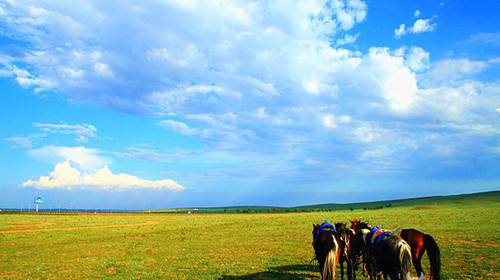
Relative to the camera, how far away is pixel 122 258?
20969 mm

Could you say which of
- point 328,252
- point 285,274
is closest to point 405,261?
point 328,252

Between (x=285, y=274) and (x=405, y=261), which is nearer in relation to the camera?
(x=405, y=261)

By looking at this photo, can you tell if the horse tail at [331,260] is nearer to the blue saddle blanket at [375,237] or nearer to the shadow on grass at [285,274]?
the blue saddle blanket at [375,237]

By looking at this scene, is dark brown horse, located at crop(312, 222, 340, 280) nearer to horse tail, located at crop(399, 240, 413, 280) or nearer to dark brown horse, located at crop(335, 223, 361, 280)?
dark brown horse, located at crop(335, 223, 361, 280)

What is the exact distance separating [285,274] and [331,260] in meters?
3.77

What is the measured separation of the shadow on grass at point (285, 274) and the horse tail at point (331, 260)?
8.85ft

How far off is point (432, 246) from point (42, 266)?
21557mm

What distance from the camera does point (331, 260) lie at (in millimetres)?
11898

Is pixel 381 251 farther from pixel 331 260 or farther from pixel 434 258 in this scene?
pixel 434 258

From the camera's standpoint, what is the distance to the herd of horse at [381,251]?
34.2 feet

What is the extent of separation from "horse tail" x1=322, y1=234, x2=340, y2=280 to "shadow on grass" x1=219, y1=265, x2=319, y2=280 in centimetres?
270

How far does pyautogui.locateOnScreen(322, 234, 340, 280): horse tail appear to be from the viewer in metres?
11.6

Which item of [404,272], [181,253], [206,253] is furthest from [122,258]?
[404,272]

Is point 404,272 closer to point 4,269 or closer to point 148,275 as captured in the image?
point 148,275
